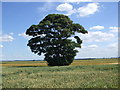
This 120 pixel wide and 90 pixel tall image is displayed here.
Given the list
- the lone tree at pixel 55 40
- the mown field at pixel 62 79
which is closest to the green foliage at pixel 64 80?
the mown field at pixel 62 79

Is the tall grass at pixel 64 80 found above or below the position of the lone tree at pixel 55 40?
above

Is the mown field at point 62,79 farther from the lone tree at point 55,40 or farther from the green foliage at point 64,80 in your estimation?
the lone tree at point 55,40

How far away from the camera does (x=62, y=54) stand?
40500 millimetres

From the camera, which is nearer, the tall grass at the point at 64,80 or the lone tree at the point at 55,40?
the tall grass at the point at 64,80

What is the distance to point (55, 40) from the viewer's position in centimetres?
4019

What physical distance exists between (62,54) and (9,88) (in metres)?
29.7

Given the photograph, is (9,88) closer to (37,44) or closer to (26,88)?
(26,88)

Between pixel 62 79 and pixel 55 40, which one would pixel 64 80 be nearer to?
pixel 62 79

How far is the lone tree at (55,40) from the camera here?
40219mm

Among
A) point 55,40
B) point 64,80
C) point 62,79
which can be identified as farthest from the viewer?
point 55,40

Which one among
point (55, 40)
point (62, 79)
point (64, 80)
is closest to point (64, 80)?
point (64, 80)

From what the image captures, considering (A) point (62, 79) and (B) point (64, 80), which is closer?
(B) point (64, 80)

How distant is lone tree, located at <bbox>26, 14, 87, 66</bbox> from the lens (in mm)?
40219

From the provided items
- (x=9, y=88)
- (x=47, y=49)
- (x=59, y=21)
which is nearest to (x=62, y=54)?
(x=47, y=49)
